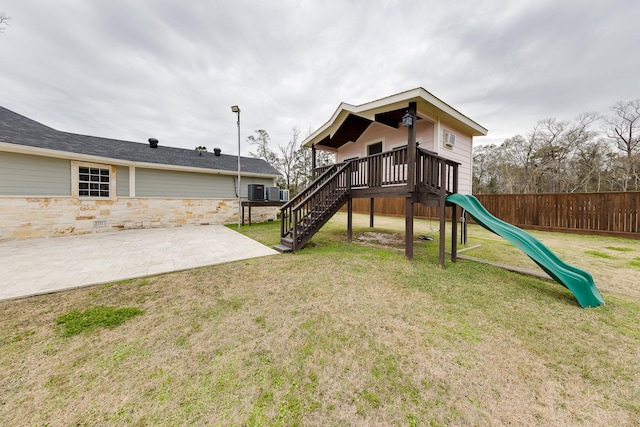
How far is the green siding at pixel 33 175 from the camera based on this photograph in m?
6.68

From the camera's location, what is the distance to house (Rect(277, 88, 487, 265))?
4.69 metres

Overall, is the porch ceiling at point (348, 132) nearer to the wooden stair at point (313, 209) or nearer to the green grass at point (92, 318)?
the wooden stair at point (313, 209)

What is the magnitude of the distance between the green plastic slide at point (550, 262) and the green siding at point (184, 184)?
10.4 metres

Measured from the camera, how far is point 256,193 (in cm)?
1049

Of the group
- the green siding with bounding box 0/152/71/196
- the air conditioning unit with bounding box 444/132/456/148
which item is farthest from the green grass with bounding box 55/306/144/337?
the green siding with bounding box 0/152/71/196

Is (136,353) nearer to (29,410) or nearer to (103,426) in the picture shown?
(29,410)

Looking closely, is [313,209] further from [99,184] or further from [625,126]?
[625,126]

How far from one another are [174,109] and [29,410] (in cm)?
1913

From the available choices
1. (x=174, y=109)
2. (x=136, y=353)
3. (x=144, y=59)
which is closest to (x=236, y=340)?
(x=136, y=353)

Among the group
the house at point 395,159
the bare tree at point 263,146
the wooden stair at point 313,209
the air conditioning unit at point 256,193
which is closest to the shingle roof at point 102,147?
the air conditioning unit at point 256,193

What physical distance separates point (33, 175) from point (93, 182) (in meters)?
1.37

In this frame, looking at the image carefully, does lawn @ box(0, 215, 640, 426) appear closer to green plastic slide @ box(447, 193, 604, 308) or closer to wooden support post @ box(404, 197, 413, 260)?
green plastic slide @ box(447, 193, 604, 308)

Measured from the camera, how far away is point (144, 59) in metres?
9.54

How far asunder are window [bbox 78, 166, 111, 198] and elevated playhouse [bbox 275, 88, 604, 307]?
7794 mm
